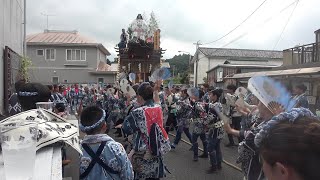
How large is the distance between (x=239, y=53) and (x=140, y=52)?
3821 cm

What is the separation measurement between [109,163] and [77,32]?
40851 mm

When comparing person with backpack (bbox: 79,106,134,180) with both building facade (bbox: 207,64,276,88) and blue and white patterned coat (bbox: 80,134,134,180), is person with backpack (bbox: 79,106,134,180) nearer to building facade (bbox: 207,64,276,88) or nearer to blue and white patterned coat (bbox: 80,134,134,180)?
blue and white patterned coat (bbox: 80,134,134,180)

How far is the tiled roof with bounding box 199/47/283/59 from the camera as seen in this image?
52406 mm

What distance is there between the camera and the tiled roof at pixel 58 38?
38.7m

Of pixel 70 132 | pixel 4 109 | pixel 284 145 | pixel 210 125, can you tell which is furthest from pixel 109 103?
pixel 284 145

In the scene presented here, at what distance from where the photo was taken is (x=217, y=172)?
8227mm

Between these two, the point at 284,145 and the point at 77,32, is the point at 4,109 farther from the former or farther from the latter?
the point at 77,32

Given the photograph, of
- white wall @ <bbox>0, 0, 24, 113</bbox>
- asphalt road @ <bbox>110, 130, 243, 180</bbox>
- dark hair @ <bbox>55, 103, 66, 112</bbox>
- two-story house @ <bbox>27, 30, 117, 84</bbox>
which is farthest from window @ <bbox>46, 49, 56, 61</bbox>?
dark hair @ <bbox>55, 103, 66, 112</bbox>

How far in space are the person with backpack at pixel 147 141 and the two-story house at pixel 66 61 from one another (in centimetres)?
3353

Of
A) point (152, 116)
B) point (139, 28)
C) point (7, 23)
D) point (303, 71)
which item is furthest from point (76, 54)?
point (152, 116)

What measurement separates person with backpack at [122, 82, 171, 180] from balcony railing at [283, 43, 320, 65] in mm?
15158

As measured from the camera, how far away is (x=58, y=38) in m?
40.2

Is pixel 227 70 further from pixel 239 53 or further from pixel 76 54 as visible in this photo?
pixel 239 53

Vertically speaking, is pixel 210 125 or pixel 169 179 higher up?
pixel 210 125
